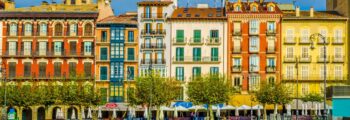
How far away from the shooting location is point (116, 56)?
94.8m

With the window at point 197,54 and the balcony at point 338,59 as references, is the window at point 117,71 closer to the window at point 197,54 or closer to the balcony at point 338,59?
the window at point 197,54

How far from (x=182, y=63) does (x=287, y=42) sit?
13.1 m

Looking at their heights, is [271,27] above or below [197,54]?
above

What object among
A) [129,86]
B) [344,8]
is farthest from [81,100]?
[344,8]

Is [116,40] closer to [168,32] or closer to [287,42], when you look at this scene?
[168,32]

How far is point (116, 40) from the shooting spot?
95.0 metres

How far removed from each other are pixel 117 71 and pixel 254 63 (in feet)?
55.6

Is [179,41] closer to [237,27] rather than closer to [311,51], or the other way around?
[237,27]

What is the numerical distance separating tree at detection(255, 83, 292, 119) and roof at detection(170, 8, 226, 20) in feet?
43.6

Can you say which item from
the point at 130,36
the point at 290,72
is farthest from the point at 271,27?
the point at 130,36

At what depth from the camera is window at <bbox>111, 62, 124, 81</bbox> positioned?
94375mm

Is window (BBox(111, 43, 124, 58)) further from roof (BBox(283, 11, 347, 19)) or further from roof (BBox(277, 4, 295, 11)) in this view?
roof (BBox(277, 4, 295, 11))

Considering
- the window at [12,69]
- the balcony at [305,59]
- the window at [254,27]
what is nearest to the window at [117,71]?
the window at [12,69]

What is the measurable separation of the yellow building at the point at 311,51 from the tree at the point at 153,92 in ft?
53.6
